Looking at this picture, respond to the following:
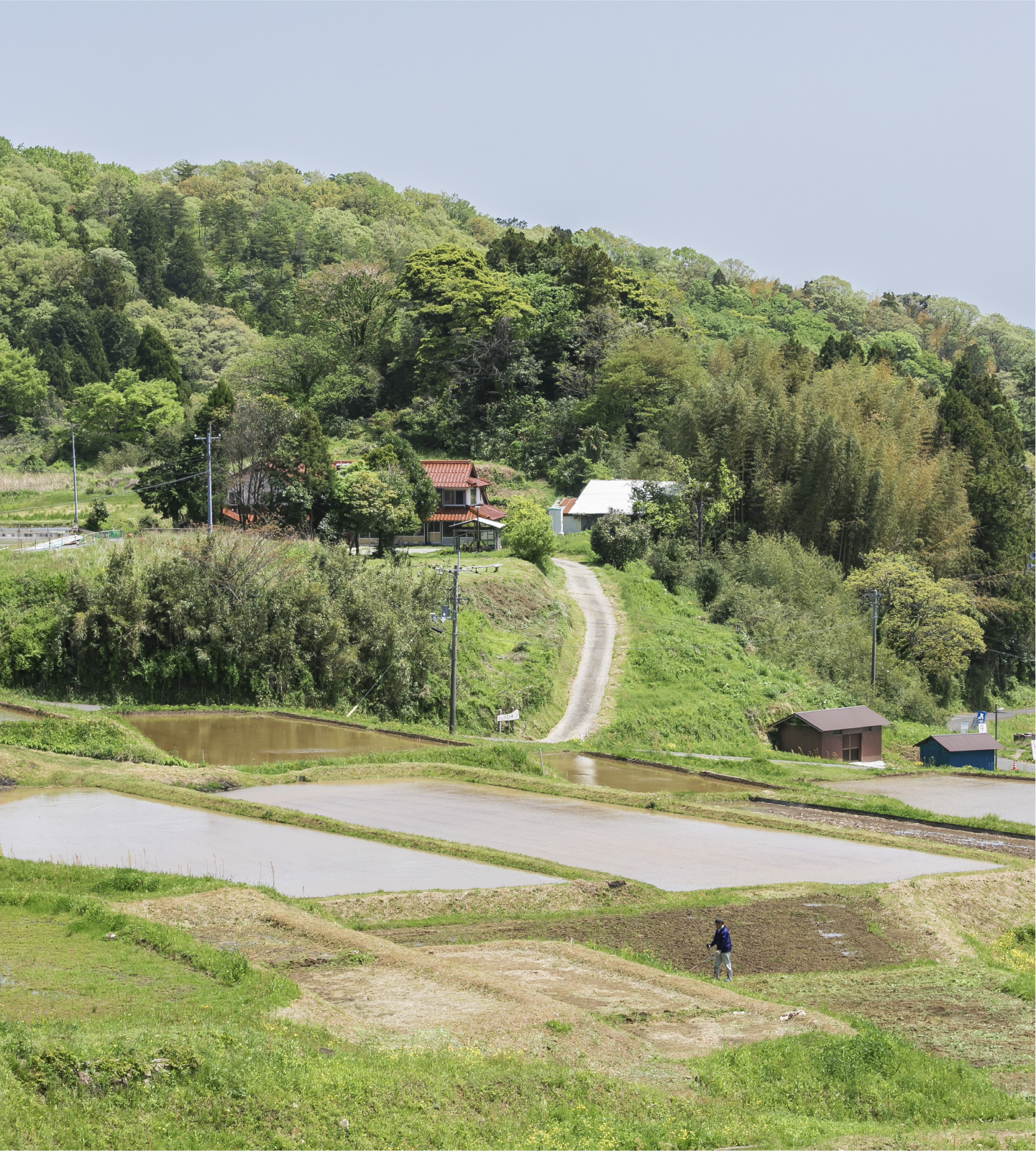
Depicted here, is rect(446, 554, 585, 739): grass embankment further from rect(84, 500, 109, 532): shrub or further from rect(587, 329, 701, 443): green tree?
rect(587, 329, 701, 443): green tree

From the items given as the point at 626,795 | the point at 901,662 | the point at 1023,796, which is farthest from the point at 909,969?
the point at 901,662

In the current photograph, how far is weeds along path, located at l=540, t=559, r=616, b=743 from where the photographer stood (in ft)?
108

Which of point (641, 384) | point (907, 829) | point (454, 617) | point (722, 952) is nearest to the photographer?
point (722, 952)

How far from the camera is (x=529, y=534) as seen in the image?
42.8m

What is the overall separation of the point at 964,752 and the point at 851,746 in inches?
129

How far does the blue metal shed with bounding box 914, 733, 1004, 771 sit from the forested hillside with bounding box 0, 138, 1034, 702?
1002 cm

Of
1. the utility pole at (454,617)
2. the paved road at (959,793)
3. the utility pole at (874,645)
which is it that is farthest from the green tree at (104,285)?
the paved road at (959,793)

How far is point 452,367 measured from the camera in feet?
194

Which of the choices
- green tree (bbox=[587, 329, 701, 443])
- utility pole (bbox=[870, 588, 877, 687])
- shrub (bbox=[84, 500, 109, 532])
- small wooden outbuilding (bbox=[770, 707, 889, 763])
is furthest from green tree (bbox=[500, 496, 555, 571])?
shrub (bbox=[84, 500, 109, 532])

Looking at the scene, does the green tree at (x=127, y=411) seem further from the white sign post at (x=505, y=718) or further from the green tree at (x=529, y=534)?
the white sign post at (x=505, y=718)

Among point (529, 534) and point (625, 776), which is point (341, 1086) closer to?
point (625, 776)

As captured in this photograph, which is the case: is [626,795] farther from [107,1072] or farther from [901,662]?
[901,662]

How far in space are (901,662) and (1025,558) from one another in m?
Answer: 12.2

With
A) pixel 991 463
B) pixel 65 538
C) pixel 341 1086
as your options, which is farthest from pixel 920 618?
pixel 341 1086
